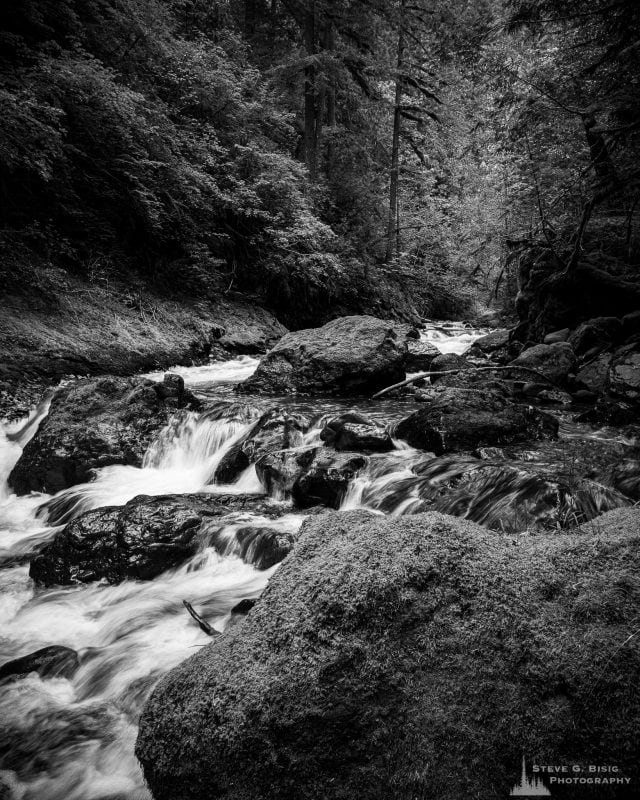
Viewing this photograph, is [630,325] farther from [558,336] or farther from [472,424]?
→ [472,424]

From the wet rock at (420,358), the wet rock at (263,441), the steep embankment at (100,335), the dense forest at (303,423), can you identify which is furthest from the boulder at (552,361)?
the steep embankment at (100,335)

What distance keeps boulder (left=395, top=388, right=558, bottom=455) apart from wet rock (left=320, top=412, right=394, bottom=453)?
1.24ft

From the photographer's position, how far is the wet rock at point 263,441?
6.68 m

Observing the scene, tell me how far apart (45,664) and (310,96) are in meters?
→ 20.6

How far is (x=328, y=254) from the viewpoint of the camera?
17.1m

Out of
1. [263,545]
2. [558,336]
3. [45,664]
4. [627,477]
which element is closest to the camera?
[45,664]

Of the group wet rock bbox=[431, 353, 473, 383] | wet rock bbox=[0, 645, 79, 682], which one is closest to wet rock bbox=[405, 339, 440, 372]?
wet rock bbox=[431, 353, 473, 383]

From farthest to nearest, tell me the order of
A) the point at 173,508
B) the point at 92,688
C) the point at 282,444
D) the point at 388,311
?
the point at 388,311
the point at 282,444
the point at 173,508
the point at 92,688

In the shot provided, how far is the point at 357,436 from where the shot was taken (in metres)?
6.58

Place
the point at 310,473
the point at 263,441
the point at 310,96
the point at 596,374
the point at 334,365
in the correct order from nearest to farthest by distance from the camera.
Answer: the point at 310,473 < the point at 263,441 < the point at 596,374 < the point at 334,365 < the point at 310,96

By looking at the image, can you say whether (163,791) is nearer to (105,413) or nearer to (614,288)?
(105,413)

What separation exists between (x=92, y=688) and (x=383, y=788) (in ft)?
8.48

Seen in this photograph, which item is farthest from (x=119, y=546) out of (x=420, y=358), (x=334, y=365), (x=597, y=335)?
(x=597, y=335)

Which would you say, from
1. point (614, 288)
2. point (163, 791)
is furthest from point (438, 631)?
point (614, 288)
